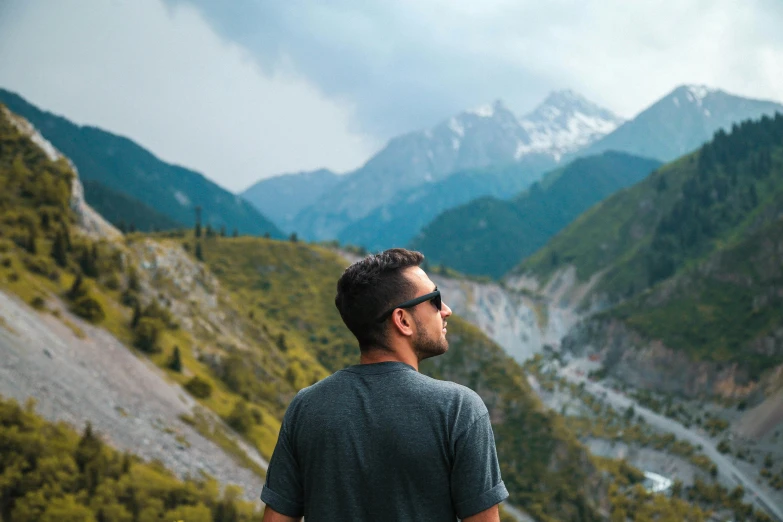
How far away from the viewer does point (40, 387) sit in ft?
143

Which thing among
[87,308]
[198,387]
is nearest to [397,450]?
[87,308]

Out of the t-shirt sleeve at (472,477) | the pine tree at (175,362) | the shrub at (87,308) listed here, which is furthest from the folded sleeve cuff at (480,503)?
the pine tree at (175,362)

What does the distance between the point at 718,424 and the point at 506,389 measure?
44055 millimetres

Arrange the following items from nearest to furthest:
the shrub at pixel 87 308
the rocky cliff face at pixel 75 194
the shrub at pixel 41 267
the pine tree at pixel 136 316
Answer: the shrub at pixel 87 308, the shrub at pixel 41 267, the pine tree at pixel 136 316, the rocky cliff face at pixel 75 194

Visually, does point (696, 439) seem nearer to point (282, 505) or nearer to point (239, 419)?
point (239, 419)

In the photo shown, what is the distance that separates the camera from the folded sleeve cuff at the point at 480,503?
4.41 metres

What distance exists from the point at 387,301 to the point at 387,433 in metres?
0.97

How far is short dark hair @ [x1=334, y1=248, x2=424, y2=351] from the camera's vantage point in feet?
16.1

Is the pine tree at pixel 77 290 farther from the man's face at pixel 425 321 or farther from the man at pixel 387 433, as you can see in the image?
the man's face at pixel 425 321

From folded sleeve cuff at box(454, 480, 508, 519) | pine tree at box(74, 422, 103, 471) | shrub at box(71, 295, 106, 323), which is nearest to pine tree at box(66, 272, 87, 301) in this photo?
shrub at box(71, 295, 106, 323)

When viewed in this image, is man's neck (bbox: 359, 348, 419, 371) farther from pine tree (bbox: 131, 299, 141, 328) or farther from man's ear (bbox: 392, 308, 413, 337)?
pine tree (bbox: 131, 299, 141, 328)

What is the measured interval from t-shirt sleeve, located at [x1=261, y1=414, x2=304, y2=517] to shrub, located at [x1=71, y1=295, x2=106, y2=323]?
57.2 meters

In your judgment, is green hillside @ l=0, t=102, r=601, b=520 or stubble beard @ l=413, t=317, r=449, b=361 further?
green hillside @ l=0, t=102, r=601, b=520

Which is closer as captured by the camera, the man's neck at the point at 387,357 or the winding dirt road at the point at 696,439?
the man's neck at the point at 387,357
